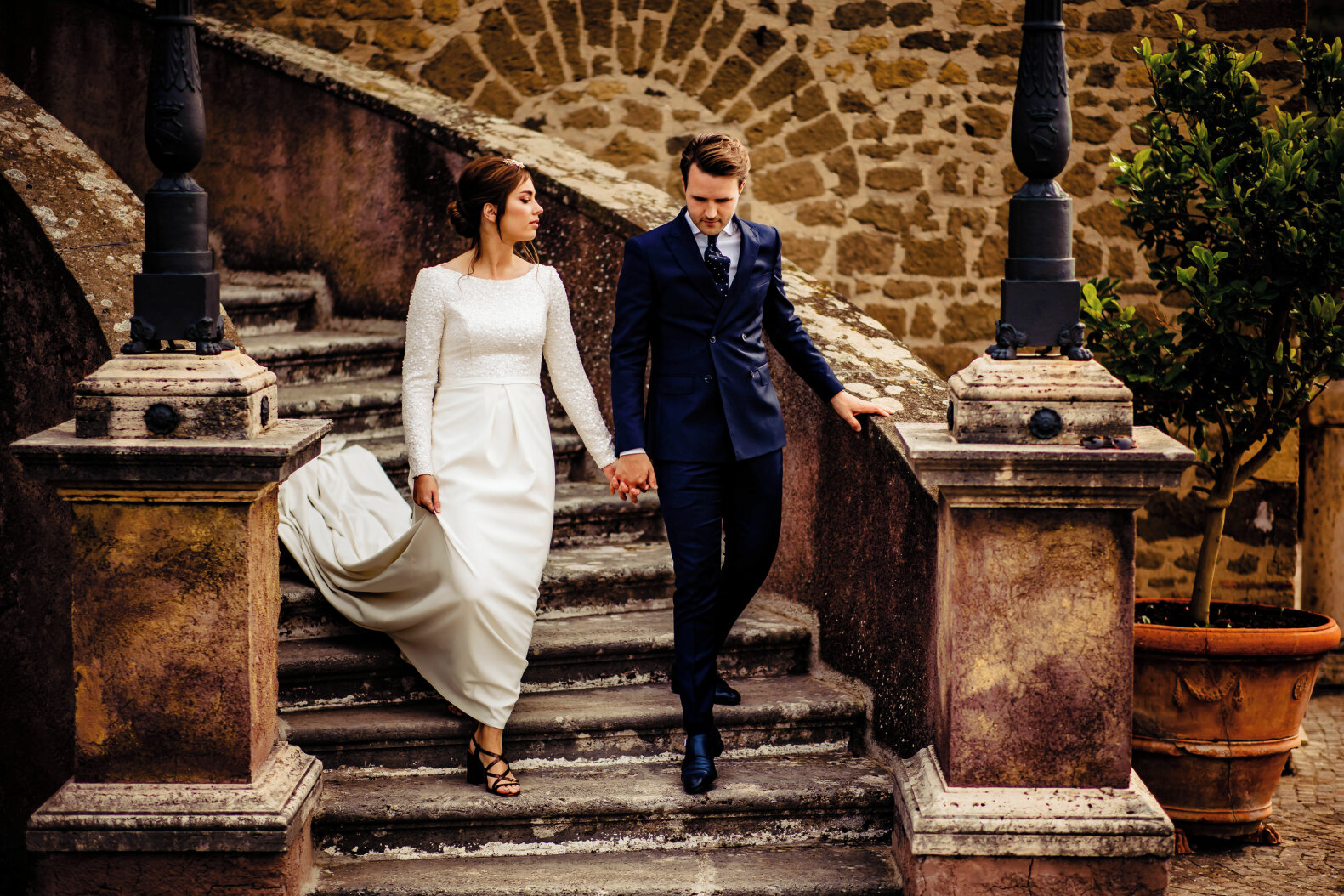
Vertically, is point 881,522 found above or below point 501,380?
below

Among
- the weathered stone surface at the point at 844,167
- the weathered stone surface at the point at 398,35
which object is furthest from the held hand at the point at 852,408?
the weathered stone surface at the point at 398,35

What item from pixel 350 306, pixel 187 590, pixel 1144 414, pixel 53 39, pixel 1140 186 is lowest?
pixel 187 590


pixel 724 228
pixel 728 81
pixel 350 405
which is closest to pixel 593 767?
pixel 724 228

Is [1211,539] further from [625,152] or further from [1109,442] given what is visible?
[625,152]

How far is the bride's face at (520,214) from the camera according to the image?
3807mm

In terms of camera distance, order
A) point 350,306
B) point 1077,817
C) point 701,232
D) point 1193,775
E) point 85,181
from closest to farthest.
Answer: point 1077,817, point 701,232, point 85,181, point 1193,775, point 350,306

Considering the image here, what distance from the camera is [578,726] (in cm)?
391

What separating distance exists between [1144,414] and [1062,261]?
2060mm

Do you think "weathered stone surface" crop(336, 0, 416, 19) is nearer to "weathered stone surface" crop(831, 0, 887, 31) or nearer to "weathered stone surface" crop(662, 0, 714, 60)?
"weathered stone surface" crop(662, 0, 714, 60)

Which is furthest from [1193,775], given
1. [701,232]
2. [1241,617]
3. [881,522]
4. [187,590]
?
[187,590]

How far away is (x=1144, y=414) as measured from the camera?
5062 millimetres

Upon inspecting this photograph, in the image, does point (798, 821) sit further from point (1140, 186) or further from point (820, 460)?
point (1140, 186)

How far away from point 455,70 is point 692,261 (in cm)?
433

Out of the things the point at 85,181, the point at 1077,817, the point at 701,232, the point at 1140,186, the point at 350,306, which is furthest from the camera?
the point at 350,306
